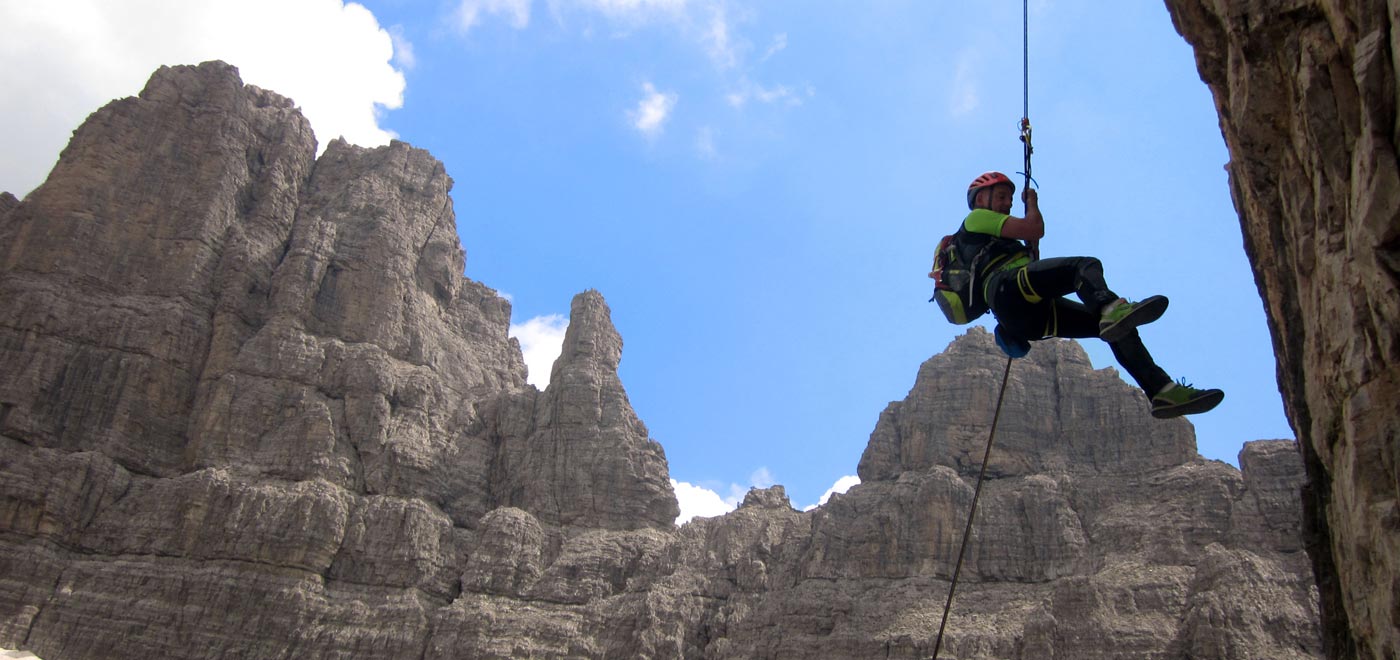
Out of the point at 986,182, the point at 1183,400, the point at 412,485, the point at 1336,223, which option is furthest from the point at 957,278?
the point at 412,485

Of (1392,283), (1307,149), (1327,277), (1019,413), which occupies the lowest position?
(1392,283)

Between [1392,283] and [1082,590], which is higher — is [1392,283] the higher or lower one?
the lower one

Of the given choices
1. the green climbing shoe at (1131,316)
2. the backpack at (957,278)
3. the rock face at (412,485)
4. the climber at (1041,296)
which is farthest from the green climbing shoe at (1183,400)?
the rock face at (412,485)

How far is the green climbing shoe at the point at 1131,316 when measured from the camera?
915cm

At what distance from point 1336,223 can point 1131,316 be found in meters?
1.64

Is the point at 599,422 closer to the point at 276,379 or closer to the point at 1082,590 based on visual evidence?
the point at 276,379

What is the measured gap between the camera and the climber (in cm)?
938

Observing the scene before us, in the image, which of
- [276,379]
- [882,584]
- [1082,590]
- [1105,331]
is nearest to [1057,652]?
[1082,590]

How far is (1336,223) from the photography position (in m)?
7.97

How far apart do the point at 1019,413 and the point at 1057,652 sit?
22.6 meters

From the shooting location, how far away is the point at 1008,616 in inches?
2506

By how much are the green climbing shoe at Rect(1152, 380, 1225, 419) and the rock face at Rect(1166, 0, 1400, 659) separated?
73 centimetres

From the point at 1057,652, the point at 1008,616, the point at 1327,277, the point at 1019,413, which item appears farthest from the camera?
the point at 1019,413

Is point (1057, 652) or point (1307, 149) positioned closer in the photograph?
point (1307, 149)
